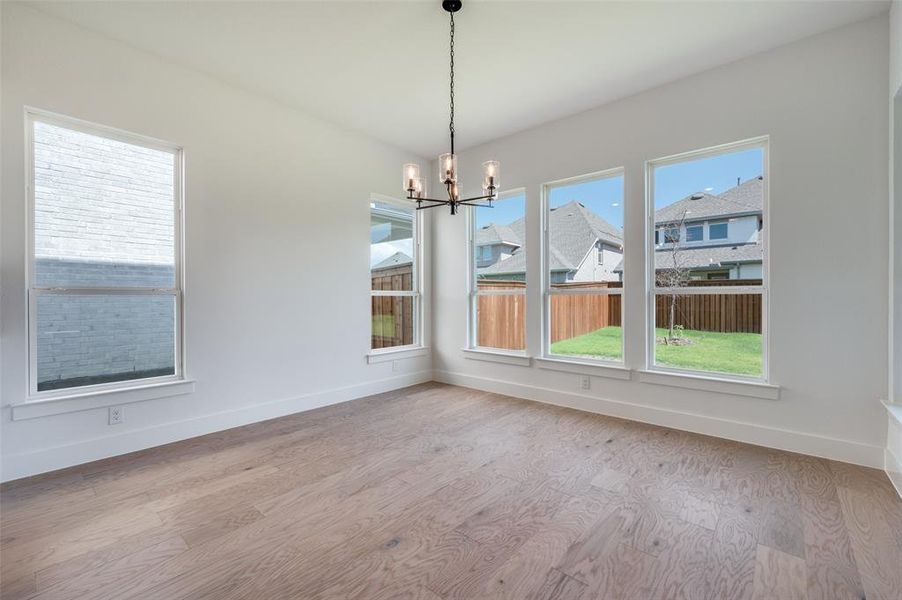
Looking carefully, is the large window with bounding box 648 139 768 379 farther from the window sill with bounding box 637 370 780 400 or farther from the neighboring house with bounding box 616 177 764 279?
the window sill with bounding box 637 370 780 400

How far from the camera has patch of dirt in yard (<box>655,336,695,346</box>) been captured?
138 inches

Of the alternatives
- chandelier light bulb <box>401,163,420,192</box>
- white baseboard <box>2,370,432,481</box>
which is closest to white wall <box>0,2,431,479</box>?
white baseboard <box>2,370,432,481</box>

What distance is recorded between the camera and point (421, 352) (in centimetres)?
529

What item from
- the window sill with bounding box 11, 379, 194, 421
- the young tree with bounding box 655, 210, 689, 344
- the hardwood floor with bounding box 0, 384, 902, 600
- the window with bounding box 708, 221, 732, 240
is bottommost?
the hardwood floor with bounding box 0, 384, 902, 600

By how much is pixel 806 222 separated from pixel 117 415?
5305mm

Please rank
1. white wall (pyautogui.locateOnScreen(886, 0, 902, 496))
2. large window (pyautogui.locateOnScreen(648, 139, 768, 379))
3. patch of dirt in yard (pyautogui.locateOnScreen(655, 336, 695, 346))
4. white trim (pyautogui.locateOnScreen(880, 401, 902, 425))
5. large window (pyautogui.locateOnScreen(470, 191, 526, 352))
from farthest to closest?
large window (pyautogui.locateOnScreen(470, 191, 526, 352))
patch of dirt in yard (pyautogui.locateOnScreen(655, 336, 695, 346))
large window (pyautogui.locateOnScreen(648, 139, 768, 379))
white wall (pyautogui.locateOnScreen(886, 0, 902, 496))
white trim (pyautogui.locateOnScreen(880, 401, 902, 425))

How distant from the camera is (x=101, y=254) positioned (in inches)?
114

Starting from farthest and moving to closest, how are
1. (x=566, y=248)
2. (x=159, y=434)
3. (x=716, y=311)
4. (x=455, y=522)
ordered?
1. (x=566, y=248)
2. (x=716, y=311)
3. (x=159, y=434)
4. (x=455, y=522)

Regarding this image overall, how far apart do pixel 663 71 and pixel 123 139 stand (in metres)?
4.39

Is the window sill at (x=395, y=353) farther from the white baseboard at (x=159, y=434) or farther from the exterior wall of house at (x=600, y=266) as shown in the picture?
the exterior wall of house at (x=600, y=266)

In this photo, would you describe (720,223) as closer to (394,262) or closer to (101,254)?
(394,262)

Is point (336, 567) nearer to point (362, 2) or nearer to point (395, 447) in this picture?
point (395, 447)

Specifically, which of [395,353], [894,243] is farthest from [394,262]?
[894,243]

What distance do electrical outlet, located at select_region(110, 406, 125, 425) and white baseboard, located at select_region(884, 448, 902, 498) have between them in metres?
5.14
